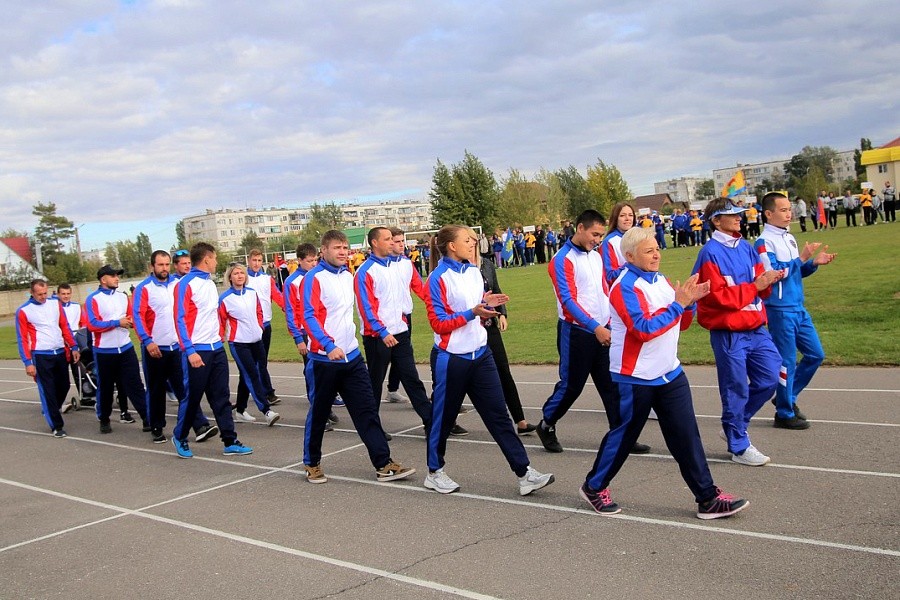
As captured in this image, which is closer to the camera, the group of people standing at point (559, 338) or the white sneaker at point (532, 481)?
the group of people standing at point (559, 338)

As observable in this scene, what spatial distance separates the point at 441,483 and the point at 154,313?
493 centimetres

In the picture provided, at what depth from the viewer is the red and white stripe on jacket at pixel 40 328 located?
1165 cm

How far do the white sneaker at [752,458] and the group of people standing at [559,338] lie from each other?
1cm

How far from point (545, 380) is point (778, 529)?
22.1ft

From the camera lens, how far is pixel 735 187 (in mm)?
7465

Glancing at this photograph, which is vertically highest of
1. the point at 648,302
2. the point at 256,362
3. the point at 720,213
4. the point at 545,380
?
the point at 720,213

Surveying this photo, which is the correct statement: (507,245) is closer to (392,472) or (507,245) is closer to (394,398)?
(394,398)

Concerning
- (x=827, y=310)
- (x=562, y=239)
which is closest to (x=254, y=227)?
(x=562, y=239)

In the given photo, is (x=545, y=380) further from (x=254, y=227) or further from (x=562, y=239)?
(x=254, y=227)

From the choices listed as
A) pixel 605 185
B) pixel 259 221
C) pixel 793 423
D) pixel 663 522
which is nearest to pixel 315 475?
pixel 663 522

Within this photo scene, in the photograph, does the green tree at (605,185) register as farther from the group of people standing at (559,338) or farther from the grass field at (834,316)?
the group of people standing at (559,338)

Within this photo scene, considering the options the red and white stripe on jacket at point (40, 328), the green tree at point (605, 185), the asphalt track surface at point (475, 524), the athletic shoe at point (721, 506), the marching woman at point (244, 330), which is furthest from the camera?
the green tree at point (605, 185)

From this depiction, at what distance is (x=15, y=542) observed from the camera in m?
6.44

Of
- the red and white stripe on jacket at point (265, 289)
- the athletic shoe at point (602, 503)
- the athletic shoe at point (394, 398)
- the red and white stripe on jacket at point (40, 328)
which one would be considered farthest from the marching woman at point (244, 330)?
the athletic shoe at point (602, 503)
